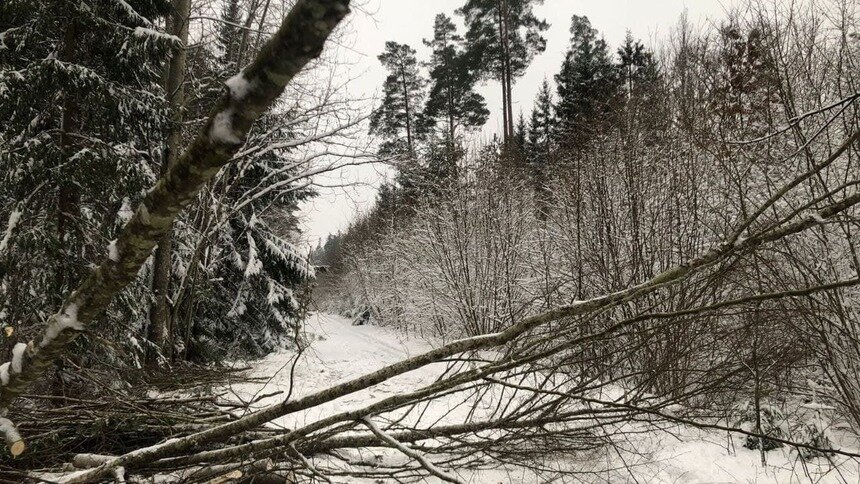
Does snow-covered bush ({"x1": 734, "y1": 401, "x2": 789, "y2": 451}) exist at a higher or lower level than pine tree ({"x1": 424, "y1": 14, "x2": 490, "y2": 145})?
lower

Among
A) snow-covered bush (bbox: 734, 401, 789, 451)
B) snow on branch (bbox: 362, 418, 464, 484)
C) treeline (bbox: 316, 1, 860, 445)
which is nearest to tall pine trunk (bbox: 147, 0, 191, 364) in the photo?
treeline (bbox: 316, 1, 860, 445)

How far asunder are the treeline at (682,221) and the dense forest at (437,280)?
73 millimetres

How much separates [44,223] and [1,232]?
1.24 meters

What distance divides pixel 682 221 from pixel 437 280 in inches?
294

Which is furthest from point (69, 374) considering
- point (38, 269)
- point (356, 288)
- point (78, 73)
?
point (356, 288)

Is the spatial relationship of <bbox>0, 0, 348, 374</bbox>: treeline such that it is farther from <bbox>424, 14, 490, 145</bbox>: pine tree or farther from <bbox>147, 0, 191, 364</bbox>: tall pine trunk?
<bbox>424, 14, 490, 145</bbox>: pine tree

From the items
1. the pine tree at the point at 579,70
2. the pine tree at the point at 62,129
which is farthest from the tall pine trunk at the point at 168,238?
Answer: the pine tree at the point at 579,70

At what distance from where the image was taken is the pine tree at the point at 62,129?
4.27 metres

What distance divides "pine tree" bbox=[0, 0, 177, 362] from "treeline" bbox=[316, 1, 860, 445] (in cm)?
437

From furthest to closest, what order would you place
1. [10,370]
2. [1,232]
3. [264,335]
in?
[264,335], [1,232], [10,370]

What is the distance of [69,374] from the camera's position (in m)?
4.19

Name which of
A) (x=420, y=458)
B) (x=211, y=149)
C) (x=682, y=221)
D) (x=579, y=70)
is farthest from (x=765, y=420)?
(x=579, y=70)

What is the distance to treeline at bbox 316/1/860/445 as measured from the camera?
2713mm

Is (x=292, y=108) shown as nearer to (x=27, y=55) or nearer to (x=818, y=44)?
(x=27, y=55)
